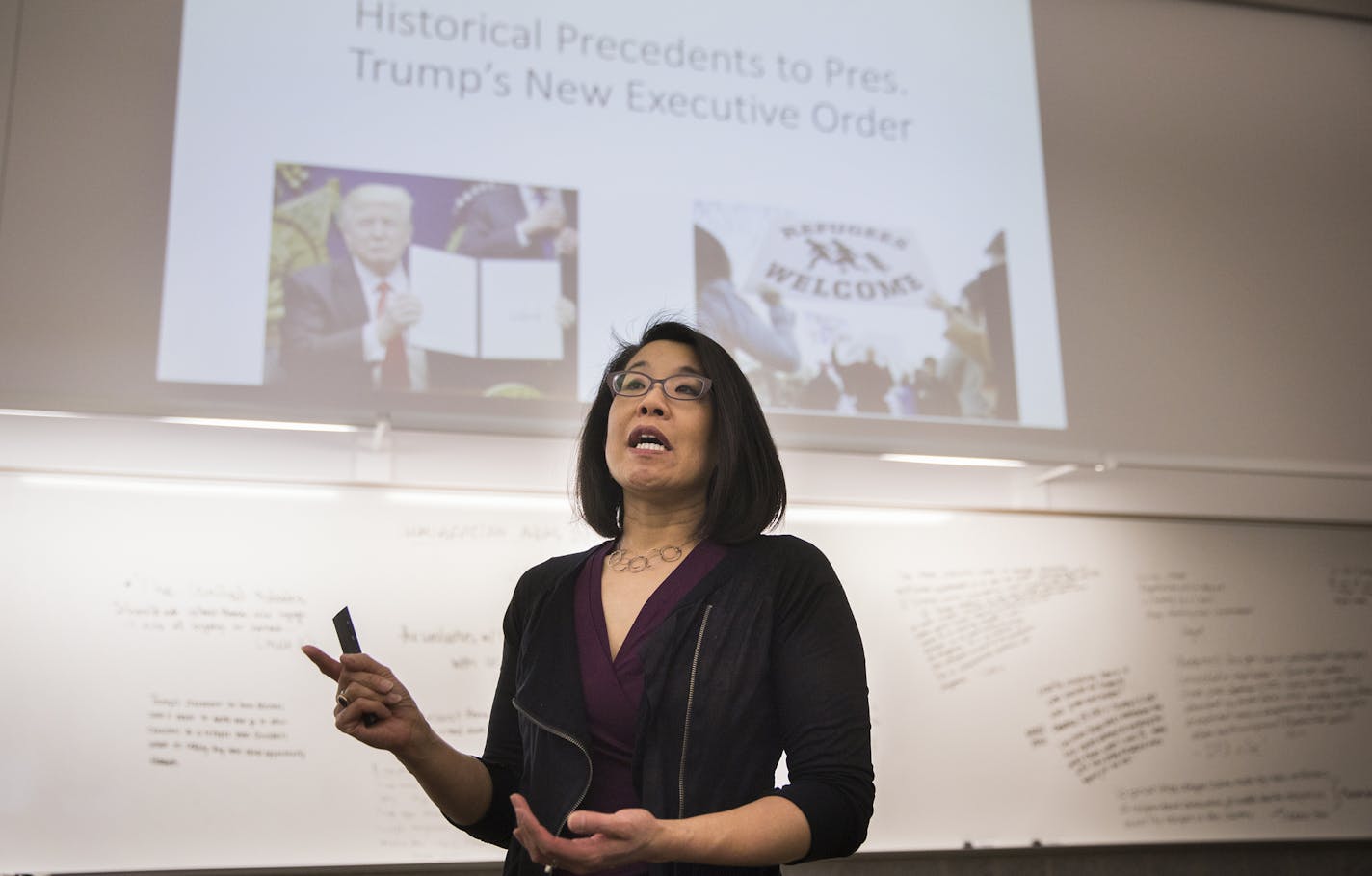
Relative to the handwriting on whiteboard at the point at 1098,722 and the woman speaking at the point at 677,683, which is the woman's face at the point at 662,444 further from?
the handwriting on whiteboard at the point at 1098,722

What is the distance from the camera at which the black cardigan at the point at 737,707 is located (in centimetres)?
113

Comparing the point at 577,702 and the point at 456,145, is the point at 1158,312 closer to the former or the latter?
the point at 456,145

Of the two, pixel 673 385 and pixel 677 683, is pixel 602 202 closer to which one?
pixel 673 385

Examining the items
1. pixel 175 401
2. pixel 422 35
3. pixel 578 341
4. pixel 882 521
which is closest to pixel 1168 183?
pixel 882 521

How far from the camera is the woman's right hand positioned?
1.16 metres

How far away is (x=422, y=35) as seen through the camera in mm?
3551

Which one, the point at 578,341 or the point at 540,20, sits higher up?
the point at 540,20

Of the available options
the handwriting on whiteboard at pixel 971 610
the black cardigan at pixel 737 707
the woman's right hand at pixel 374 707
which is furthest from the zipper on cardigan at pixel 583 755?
the handwriting on whiteboard at pixel 971 610

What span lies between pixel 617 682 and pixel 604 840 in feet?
0.82

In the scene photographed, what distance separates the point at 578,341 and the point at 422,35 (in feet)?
3.41

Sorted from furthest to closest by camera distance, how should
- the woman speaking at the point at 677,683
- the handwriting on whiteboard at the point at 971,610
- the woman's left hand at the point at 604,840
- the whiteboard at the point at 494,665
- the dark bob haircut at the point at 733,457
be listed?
the handwriting on whiteboard at the point at 971,610 → the whiteboard at the point at 494,665 → the dark bob haircut at the point at 733,457 → the woman speaking at the point at 677,683 → the woman's left hand at the point at 604,840

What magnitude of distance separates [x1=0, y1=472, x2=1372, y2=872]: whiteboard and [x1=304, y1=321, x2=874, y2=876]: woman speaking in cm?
218

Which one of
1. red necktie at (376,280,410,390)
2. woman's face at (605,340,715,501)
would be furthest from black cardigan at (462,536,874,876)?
red necktie at (376,280,410,390)

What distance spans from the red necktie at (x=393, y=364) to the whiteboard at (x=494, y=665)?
1.26 feet
